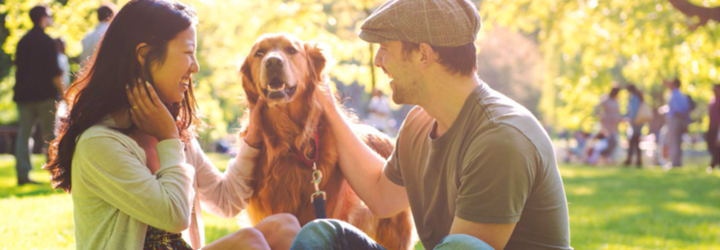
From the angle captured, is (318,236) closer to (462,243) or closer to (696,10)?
(462,243)

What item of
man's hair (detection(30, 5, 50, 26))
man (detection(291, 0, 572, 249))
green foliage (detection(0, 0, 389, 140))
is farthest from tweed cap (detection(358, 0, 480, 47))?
green foliage (detection(0, 0, 389, 140))

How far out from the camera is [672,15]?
11578 millimetres

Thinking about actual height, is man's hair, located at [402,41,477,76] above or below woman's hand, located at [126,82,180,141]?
above

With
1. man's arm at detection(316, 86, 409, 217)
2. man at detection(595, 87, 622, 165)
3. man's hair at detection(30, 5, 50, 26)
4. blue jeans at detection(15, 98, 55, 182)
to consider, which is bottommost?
man at detection(595, 87, 622, 165)

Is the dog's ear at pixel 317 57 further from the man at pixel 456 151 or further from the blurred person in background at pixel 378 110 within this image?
the blurred person in background at pixel 378 110

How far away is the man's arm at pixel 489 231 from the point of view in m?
1.87

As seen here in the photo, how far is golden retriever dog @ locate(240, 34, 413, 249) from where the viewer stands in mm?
3195

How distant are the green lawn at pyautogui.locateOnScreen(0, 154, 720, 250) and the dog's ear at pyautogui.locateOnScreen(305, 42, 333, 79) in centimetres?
99

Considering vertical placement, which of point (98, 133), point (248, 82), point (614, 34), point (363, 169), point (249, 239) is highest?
point (98, 133)

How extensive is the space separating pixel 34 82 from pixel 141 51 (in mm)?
5170

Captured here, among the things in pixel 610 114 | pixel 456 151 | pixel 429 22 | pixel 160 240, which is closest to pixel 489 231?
pixel 456 151

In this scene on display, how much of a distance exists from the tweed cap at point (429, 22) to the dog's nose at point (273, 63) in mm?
1053

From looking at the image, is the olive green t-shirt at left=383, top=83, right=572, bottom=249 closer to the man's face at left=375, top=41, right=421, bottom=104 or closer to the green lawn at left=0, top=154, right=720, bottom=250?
the man's face at left=375, top=41, right=421, bottom=104

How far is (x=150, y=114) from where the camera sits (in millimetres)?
1979
